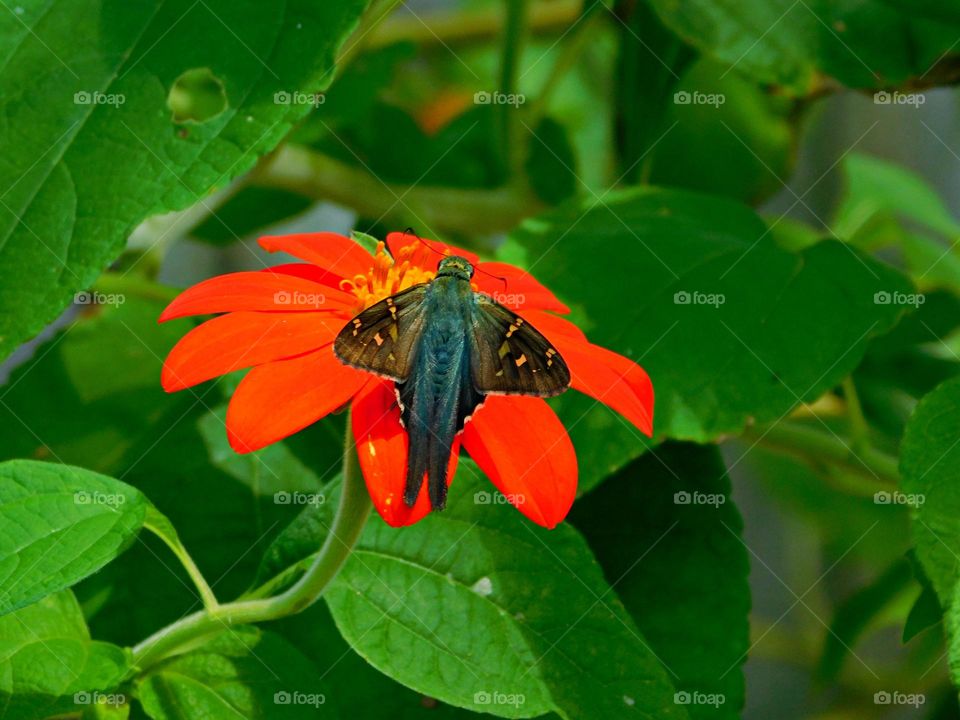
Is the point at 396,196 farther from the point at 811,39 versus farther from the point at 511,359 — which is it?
the point at 511,359

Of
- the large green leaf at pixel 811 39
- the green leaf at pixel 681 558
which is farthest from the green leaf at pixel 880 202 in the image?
the green leaf at pixel 681 558

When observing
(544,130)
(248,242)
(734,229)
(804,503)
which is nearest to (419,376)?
(734,229)

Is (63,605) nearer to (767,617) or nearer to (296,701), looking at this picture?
(296,701)

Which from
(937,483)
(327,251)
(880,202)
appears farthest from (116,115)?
(880,202)

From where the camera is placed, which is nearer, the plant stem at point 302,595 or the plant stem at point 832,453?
the plant stem at point 302,595

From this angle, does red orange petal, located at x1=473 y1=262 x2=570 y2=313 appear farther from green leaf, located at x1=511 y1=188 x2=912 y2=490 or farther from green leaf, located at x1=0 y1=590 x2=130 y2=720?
green leaf, located at x1=0 y1=590 x2=130 y2=720

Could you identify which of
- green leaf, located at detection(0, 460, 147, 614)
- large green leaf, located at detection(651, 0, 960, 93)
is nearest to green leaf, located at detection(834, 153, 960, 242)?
large green leaf, located at detection(651, 0, 960, 93)

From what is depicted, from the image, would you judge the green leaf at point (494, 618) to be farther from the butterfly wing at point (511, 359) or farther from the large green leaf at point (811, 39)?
the large green leaf at point (811, 39)
